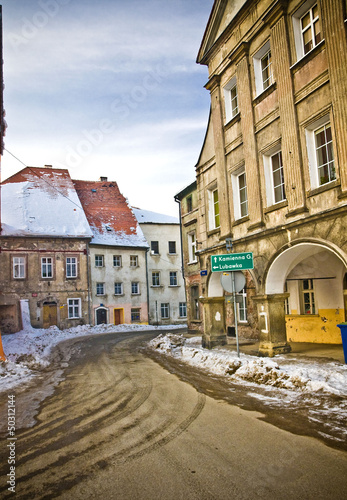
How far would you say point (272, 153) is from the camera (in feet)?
41.7

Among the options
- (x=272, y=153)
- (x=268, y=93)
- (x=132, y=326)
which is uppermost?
(x=268, y=93)

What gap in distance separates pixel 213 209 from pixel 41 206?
79.8ft

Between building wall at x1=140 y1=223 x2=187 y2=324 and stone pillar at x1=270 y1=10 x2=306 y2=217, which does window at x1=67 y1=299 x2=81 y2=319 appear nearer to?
building wall at x1=140 y1=223 x2=187 y2=324

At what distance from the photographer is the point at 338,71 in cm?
955

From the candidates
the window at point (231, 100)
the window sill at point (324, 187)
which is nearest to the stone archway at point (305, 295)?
the window sill at point (324, 187)

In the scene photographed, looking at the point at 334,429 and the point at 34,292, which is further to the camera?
the point at 34,292

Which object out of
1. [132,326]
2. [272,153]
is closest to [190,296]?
[132,326]

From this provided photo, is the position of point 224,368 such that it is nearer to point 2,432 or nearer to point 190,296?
point 2,432

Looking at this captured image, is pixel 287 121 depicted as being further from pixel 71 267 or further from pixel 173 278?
pixel 173 278

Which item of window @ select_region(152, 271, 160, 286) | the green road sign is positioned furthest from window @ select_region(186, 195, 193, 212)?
window @ select_region(152, 271, 160, 286)

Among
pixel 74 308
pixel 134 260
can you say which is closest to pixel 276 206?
pixel 74 308

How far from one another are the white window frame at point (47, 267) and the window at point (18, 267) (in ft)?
5.22

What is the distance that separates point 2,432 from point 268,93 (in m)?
11.3

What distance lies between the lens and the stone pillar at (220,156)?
1512cm
